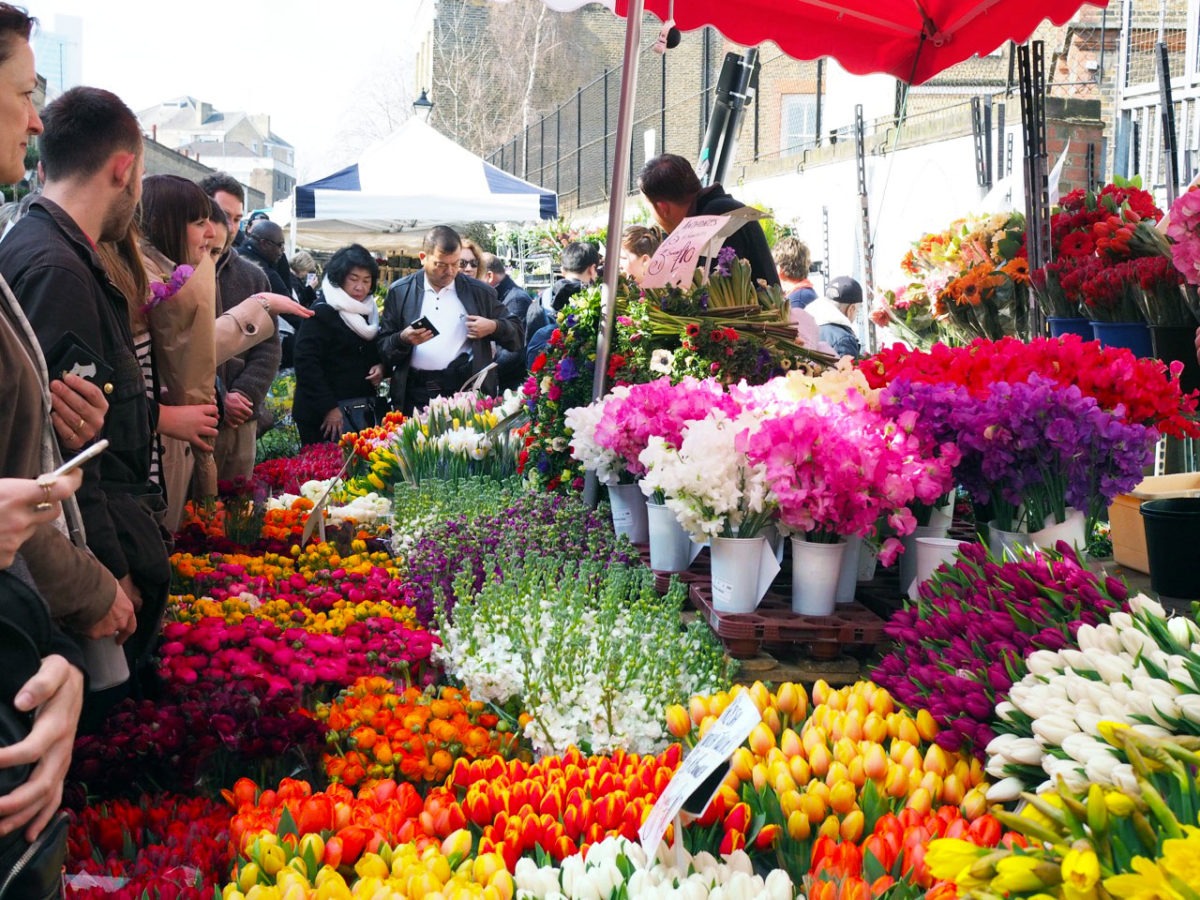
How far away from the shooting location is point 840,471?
2277 mm

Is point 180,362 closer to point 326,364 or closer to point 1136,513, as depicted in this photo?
point 1136,513

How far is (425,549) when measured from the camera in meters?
3.39

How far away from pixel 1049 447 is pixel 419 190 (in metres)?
9.23

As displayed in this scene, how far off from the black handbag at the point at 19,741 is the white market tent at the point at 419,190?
9487mm

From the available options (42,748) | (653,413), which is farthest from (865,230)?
(42,748)

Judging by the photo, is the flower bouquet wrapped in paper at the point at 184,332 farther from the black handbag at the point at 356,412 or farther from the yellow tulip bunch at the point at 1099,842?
Answer: the black handbag at the point at 356,412

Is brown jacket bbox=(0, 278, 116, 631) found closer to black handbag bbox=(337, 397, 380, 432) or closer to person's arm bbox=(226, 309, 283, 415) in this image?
person's arm bbox=(226, 309, 283, 415)

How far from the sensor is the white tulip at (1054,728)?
147cm

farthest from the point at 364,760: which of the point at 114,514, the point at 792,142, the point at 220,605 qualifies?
the point at 792,142

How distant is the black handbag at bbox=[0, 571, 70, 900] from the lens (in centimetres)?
127

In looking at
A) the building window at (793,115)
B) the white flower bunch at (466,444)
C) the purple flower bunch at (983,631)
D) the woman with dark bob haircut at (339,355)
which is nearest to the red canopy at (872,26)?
the white flower bunch at (466,444)

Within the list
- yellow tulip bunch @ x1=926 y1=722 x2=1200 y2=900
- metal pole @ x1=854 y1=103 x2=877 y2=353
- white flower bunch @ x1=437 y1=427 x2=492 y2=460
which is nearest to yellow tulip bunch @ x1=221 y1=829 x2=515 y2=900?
yellow tulip bunch @ x1=926 y1=722 x2=1200 y2=900

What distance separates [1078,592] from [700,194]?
114 inches

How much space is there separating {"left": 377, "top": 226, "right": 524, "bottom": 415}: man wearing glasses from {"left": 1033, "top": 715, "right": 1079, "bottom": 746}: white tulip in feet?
17.3
